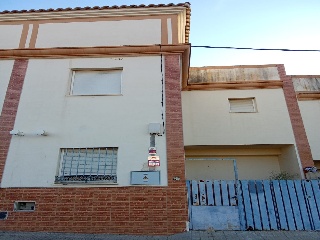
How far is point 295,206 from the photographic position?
5.93 metres

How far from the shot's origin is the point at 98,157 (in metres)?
6.16

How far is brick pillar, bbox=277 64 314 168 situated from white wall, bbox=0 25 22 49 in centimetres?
1044

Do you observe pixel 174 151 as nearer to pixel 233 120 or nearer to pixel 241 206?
pixel 241 206

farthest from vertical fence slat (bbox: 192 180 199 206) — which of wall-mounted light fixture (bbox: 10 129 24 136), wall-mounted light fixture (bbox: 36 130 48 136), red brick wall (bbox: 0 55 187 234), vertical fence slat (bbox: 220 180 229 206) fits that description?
wall-mounted light fixture (bbox: 10 129 24 136)

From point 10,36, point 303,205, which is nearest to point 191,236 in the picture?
point 303,205

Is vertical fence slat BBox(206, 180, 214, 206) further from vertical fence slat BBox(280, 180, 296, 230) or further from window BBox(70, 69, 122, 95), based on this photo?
window BBox(70, 69, 122, 95)

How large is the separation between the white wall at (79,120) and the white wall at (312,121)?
7.13m

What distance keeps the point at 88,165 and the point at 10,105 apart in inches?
115

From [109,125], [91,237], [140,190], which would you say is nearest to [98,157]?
[109,125]

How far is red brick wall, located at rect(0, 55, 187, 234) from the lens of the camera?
550 cm

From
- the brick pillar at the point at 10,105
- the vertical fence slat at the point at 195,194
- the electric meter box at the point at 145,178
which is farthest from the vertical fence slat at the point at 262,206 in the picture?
the brick pillar at the point at 10,105

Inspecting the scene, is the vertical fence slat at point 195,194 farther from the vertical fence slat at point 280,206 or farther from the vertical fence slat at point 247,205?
the vertical fence slat at point 280,206

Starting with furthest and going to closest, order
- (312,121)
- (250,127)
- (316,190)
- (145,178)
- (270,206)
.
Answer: (312,121) → (250,127) → (316,190) → (270,206) → (145,178)

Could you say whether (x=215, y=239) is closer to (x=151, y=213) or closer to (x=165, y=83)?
(x=151, y=213)
